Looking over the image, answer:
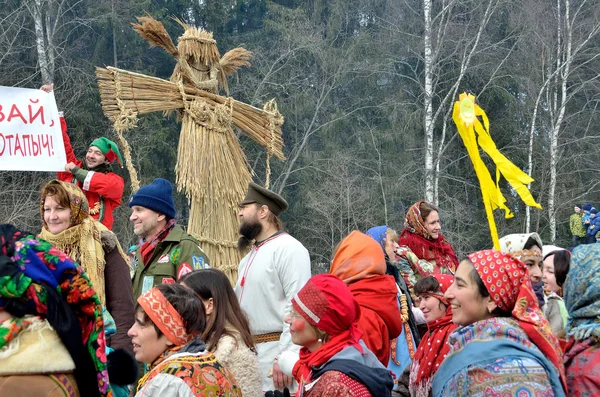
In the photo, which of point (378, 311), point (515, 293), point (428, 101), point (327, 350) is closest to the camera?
point (515, 293)

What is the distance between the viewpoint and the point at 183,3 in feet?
89.8

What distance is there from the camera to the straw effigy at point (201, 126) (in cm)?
646

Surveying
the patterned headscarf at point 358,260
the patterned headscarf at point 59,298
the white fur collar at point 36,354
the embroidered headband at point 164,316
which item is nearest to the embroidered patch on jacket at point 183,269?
the patterned headscarf at point 358,260

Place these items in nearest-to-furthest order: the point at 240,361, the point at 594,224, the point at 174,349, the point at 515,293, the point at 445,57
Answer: the point at 515,293 < the point at 174,349 < the point at 240,361 < the point at 594,224 < the point at 445,57

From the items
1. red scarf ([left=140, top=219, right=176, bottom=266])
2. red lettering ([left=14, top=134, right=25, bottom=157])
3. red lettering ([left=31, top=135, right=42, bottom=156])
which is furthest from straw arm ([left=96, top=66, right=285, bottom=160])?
red scarf ([left=140, top=219, right=176, bottom=266])

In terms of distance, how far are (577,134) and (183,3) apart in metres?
14.0

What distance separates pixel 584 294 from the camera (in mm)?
3320

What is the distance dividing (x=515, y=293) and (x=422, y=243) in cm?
346

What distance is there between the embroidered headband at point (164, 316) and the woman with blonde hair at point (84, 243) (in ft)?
3.57

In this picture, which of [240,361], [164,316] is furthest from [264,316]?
[164,316]

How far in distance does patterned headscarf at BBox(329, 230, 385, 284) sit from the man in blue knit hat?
2.84 ft

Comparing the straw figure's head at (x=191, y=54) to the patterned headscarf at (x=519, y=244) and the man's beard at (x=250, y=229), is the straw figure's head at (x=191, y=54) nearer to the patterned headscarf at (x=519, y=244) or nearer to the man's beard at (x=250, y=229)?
the man's beard at (x=250, y=229)

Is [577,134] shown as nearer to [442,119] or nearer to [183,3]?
[442,119]

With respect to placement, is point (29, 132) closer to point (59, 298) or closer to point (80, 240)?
point (80, 240)
